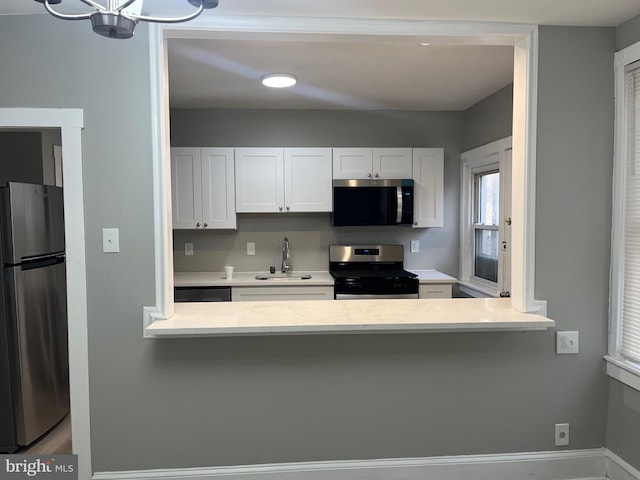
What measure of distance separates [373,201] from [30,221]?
2.57m

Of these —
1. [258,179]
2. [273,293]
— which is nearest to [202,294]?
[273,293]

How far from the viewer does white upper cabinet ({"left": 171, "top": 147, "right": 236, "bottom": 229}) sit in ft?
12.3

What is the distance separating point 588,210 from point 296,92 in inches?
90.2

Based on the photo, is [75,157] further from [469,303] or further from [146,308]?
[469,303]

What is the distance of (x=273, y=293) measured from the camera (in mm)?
3623

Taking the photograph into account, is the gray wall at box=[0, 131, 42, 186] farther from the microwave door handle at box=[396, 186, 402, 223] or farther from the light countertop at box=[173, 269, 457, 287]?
the microwave door handle at box=[396, 186, 402, 223]

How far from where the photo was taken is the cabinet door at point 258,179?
12.4ft

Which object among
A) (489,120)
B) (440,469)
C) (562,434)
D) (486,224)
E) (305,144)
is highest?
(489,120)

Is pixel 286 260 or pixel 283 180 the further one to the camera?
pixel 286 260

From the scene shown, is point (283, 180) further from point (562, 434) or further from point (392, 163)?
point (562, 434)

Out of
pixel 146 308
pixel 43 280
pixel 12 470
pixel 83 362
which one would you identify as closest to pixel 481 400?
pixel 146 308

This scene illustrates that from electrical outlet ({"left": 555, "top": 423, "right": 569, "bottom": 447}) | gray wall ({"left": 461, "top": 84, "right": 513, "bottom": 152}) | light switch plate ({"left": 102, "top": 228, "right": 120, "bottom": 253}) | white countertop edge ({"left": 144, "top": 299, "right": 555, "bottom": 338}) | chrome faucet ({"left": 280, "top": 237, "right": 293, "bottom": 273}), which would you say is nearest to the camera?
white countertop edge ({"left": 144, "top": 299, "right": 555, "bottom": 338})

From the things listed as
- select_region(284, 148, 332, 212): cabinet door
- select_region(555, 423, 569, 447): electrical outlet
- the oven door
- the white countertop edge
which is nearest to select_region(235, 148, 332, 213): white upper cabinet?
select_region(284, 148, 332, 212): cabinet door

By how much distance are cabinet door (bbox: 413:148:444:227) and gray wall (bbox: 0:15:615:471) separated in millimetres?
1792
